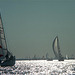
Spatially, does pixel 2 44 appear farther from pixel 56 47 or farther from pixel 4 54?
pixel 56 47

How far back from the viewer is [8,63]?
106 meters

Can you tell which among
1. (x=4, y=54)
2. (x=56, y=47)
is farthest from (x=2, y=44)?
(x=56, y=47)

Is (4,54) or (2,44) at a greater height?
(2,44)

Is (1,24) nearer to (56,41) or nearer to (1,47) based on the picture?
(1,47)

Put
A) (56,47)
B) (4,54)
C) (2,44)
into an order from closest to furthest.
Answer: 1. (2,44)
2. (4,54)
3. (56,47)

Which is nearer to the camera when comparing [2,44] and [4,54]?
[2,44]

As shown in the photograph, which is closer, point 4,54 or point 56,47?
point 4,54

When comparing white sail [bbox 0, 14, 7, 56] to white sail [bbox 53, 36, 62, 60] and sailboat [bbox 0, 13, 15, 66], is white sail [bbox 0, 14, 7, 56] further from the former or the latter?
white sail [bbox 53, 36, 62, 60]

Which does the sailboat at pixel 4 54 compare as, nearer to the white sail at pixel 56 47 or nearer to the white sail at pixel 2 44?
the white sail at pixel 2 44

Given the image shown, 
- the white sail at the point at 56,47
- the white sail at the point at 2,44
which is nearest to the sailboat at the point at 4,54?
the white sail at the point at 2,44

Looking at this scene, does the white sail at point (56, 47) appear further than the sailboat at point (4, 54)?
Yes

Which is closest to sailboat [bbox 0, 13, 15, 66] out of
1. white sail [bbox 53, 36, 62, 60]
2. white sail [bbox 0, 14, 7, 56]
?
white sail [bbox 0, 14, 7, 56]

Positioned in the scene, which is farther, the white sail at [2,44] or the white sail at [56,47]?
the white sail at [56,47]

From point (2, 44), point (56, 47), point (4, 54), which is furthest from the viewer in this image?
point (56, 47)
